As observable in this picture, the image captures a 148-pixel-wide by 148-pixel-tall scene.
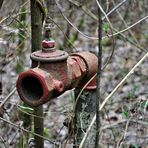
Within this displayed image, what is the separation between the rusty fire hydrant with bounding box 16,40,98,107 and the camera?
1790 mm

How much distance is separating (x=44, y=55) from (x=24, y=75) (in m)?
0.14

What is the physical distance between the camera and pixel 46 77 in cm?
179

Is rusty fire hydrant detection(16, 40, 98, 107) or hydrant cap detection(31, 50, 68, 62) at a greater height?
hydrant cap detection(31, 50, 68, 62)

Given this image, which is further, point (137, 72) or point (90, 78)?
point (137, 72)

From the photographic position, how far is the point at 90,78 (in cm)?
218

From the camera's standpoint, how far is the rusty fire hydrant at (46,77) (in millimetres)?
1790

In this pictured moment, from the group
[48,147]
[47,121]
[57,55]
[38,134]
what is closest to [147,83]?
[47,121]

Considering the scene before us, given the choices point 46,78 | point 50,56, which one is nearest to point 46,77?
point 46,78

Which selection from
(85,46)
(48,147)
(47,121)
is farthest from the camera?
(85,46)

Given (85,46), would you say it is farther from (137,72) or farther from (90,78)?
(90,78)

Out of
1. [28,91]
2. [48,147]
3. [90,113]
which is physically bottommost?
[48,147]

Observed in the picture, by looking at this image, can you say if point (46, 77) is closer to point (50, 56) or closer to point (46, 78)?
point (46, 78)

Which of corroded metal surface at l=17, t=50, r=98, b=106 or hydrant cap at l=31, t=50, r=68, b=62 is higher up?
hydrant cap at l=31, t=50, r=68, b=62

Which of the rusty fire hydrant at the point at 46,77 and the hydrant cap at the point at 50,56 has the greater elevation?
the hydrant cap at the point at 50,56
